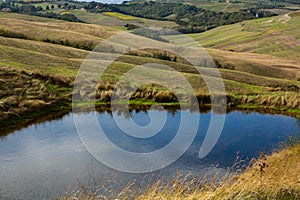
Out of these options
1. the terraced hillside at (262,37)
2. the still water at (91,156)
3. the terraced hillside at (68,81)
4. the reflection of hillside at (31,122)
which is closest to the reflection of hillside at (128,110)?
the reflection of hillside at (31,122)

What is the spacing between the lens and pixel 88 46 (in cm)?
4494

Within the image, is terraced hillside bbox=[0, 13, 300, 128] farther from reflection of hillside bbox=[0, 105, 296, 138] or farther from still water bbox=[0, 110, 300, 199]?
still water bbox=[0, 110, 300, 199]

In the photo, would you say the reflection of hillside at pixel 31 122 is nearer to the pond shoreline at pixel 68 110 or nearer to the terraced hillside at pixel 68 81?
the pond shoreline at pixel 68 110

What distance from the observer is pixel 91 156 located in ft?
52.5

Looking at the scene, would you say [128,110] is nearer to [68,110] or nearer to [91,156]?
[68,110]

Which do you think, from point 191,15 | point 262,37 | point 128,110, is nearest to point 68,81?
point 128,110

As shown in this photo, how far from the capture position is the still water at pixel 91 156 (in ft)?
43.7

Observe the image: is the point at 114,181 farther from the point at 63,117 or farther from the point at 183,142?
the point at 63,117

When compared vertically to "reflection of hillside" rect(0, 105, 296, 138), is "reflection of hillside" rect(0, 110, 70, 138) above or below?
above

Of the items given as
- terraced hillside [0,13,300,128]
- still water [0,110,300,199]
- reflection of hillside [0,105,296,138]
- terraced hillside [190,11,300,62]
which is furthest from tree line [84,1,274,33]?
still water [0,110,300,199]

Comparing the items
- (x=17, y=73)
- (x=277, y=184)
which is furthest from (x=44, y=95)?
(x=277, y=184)

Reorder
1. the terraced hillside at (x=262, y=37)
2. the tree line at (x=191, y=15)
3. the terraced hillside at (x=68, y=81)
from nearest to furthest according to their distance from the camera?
the terraced hillside at (x=68, y=81), the terraced hillside at (x=262, y=37), the tree line at (x=191, y=15)

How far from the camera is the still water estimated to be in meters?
13.3

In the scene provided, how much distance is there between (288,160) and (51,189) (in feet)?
25.5
